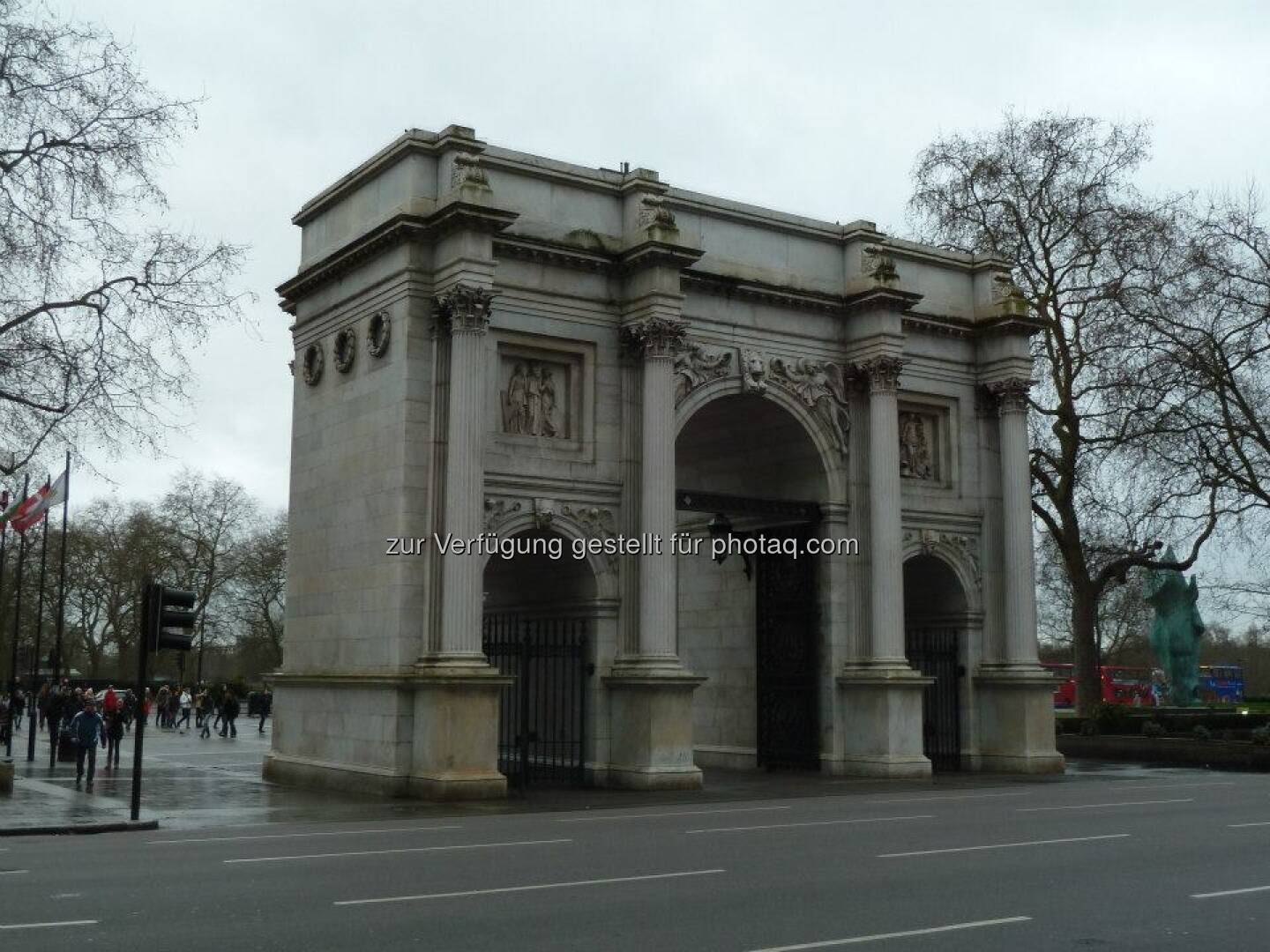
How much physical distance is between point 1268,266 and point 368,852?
34.7m

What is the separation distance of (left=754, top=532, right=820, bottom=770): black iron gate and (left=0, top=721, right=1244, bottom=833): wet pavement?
878 mm

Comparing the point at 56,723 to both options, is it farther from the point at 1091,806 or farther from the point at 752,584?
the point at 1091,806

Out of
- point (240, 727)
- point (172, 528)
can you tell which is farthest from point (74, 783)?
point (172, 528)

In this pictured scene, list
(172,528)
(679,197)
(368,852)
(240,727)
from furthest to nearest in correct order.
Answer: (172,528) < (240,727) < (679,197) < (368,852)

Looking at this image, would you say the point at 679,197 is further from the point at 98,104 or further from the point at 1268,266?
the point at 1268,266

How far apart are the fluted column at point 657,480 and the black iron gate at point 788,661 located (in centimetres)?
488

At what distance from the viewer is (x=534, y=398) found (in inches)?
1030

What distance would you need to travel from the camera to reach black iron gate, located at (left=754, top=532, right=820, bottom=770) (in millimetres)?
29844

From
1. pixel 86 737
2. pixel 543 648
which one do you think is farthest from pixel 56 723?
pixel 543 648

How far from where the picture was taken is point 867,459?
1174 inches

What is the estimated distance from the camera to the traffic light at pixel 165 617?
19406 millimetres

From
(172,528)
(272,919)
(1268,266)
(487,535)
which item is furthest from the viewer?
(172,528)

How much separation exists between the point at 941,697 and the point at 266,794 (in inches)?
617

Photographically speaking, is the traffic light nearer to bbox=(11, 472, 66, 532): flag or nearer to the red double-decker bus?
bbox=(11, 472, 66, 532): flag
